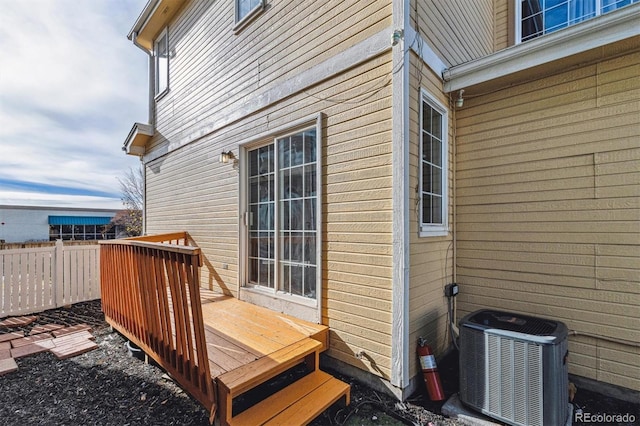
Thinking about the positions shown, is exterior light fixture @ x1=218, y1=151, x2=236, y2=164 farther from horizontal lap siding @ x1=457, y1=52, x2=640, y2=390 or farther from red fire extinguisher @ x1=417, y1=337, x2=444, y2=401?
red fire extinguisher @ x1=417, y1=337, x2=444, y2=401

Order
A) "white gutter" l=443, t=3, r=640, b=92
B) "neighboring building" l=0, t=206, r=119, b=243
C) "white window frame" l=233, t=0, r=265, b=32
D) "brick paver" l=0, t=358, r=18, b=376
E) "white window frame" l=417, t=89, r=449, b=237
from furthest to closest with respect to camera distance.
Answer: "neighboring building" l=0, t=206, r=119, b=243, "white window frame" l=233, t=0, r=265, b=32, "brick paver" l=0, t=358, r=18, b=376, "white window frame" l=417, t=89, r=449, b=237, "white gutter" l=443, t=3, r=640, b=92

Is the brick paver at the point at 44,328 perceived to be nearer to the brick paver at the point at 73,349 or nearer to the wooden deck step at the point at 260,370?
the brick paver at the point at 73,349

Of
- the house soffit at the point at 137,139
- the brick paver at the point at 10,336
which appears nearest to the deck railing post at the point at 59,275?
the brick paver at the point at 10,336

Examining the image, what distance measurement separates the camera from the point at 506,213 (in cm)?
301

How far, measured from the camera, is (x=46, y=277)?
16.0 feet

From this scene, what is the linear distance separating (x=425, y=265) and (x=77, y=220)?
26156 mm

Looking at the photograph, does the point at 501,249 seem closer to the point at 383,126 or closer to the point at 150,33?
the point at 383,126

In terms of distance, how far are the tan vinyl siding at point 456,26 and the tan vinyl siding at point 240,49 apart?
50cm

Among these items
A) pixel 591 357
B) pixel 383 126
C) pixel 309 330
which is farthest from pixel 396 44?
pixel 591 357

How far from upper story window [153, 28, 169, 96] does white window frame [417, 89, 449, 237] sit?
19.0 ft

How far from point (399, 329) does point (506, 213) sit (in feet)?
5.78

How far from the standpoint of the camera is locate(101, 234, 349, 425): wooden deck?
1954mm

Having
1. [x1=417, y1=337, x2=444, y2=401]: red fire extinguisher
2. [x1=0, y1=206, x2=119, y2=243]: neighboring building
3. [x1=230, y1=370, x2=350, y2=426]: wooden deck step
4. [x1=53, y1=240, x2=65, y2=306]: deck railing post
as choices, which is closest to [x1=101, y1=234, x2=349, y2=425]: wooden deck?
[x1=230, y1=370, x2=350, y2=426]: wooden deck step

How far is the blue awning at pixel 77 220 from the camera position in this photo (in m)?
20.3
